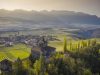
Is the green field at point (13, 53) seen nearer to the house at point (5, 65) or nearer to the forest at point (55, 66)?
the house at point (5, 65)

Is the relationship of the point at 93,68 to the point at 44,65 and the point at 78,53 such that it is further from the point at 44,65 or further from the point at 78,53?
the point at 44,65

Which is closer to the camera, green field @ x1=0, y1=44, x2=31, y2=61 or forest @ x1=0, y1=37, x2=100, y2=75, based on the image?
forest @ x1=0, y1=37, x2=100, y2=75

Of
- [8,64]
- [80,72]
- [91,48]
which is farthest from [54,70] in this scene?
[91,48]

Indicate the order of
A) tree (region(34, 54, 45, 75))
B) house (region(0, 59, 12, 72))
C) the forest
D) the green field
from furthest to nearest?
1. the green field
2. house (region(0, 59, 12, 72))
3. the forest
4. tree (region(34, 54, 45, 75))

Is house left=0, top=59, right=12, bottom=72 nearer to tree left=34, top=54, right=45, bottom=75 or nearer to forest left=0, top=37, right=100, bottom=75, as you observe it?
forest left=0, top=37, right=100, bottom=75

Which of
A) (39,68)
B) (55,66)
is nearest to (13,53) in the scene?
(55,66)

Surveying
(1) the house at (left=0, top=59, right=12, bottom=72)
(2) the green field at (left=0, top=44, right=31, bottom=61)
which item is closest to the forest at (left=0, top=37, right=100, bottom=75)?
(1) the house at (left=0, top=59, right=12, bottom=72)

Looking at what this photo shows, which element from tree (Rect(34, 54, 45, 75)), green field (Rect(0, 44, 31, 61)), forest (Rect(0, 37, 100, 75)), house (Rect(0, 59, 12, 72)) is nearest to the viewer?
tree (Rect(34, 54, 45, 75))

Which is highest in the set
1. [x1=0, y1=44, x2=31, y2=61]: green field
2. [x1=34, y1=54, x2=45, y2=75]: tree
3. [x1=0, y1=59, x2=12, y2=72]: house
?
[x1=34, y1=54, x2=45, y2=75]: tree

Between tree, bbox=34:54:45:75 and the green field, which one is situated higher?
tree, bbox=34:54:45:75

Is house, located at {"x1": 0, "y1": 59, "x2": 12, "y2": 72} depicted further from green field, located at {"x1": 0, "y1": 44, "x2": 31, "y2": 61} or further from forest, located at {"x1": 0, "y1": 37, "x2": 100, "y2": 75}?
green field, located at {"x1": 0, "y1": 44, "x2": 31, "y2": 61}

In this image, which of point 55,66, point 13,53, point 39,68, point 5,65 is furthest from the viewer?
point 13,53

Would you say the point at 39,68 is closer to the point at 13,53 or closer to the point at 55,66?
the point at 55,66
